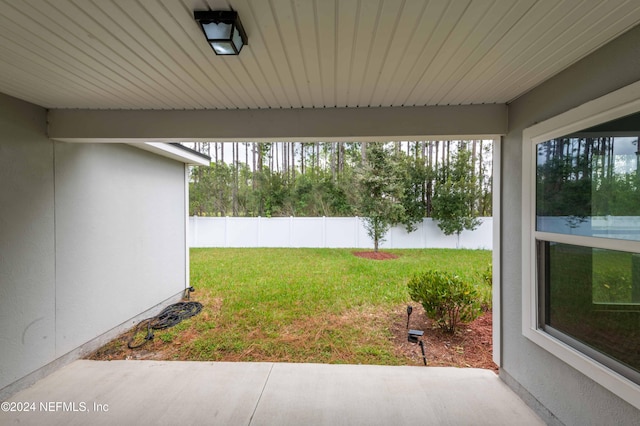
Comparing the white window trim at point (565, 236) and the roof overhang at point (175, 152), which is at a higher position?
the roof overhang at point (175, 152)

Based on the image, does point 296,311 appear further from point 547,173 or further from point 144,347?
point 547,173

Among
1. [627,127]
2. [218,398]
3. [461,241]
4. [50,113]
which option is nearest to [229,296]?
[218,398]

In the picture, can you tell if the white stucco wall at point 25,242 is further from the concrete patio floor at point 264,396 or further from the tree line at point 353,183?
the tree line at point 353,183

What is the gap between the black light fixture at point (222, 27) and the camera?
1294 millimetres

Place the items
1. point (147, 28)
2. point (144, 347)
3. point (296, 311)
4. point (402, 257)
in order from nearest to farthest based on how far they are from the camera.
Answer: point (147, 28)
point (144, 347)
point (296, 311)
point (402, 257)

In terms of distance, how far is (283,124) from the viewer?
2604 millimetres

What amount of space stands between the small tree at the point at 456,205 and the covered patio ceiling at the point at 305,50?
844 cm

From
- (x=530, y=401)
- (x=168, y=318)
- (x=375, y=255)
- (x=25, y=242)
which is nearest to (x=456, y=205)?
(x=375, y=255)

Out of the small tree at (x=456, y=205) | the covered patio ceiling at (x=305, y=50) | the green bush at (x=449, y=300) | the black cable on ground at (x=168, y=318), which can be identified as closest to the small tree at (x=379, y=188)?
the small tree at (x=456, y=205)

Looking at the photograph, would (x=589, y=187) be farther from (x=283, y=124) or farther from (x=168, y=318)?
(x=168, y=318)

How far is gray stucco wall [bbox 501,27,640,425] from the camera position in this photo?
155 cm

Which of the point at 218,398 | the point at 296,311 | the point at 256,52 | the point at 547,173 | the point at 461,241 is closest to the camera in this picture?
the point at 256,52

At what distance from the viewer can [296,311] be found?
4379 millimetres

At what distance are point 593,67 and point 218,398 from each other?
12.6 feet
